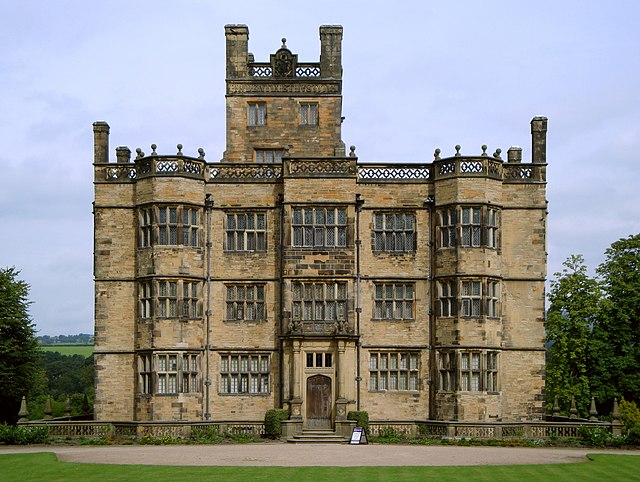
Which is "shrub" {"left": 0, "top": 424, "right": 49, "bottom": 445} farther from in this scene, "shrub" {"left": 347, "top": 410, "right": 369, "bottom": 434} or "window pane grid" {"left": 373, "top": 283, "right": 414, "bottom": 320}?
"window pane grid" {"left": 373, "top": 283, "right": 414, "bottom": 320}

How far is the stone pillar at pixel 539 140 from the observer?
43.2m

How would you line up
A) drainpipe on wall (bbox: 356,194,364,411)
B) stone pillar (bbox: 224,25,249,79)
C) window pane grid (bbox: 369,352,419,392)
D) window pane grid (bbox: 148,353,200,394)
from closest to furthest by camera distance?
window pane grid (bbox: 148,353,200,394), drainpipe on wall (bbox: 356,194,364,411), window pane grid (bbox: 369,352,419,392), stone pillar (bbox: 224,25,249,79)

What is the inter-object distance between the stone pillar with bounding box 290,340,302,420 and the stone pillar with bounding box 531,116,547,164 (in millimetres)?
13222

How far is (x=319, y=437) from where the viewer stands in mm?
39625

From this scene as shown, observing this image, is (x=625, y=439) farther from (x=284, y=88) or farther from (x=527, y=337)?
(x=284, y=88)

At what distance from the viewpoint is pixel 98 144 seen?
43.4 meters

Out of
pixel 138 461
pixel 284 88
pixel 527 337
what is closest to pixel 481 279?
pixel 527 337

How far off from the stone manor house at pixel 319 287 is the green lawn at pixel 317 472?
1173 cm

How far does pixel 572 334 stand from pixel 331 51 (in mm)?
20368

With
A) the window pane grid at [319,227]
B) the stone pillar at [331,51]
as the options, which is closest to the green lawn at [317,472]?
the window pane grid at [319,227]

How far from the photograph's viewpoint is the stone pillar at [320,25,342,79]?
46.9m

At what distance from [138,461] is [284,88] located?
2158cm

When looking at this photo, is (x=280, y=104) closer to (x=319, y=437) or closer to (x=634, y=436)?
(x=319, y=437)

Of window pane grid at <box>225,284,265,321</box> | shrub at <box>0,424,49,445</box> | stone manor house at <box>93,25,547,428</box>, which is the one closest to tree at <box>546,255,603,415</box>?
stone manor house at <box>93,25,547,428</box>
